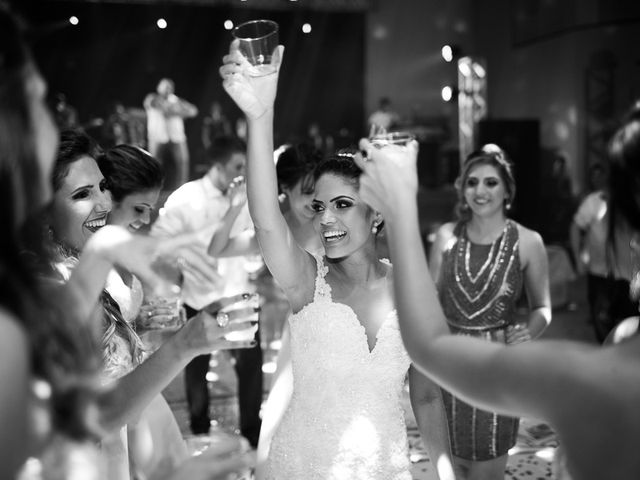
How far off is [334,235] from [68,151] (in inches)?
30.8

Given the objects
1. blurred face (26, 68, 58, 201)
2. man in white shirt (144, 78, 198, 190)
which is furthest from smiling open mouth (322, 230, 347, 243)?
man in white shirt (144, 78, 198, 190)

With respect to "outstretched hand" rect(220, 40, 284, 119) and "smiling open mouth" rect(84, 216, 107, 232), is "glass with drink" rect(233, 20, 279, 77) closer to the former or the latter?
"outstretched hand" rect(220, 40, 284, 119)

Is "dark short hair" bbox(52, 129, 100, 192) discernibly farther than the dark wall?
No

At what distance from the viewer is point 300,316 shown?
1.96m

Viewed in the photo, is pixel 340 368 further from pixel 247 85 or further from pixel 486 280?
pixel 486 280

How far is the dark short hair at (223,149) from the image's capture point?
14.3 ft

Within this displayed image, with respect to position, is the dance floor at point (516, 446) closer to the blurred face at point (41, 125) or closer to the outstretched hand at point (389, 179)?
the outstretched hand at point (389, 179)

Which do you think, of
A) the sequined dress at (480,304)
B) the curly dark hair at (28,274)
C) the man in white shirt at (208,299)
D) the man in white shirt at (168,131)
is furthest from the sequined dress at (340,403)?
the man in white shirt at (168,131)

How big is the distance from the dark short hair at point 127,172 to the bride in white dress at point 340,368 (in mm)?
905

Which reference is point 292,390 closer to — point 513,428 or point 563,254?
point 513,428

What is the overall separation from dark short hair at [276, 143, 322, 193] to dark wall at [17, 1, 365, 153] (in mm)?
11172

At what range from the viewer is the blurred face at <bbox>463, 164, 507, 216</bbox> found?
314 cm

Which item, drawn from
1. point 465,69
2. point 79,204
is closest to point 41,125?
point 79,204

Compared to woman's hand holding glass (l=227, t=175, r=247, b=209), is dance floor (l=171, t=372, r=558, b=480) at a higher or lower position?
lower
